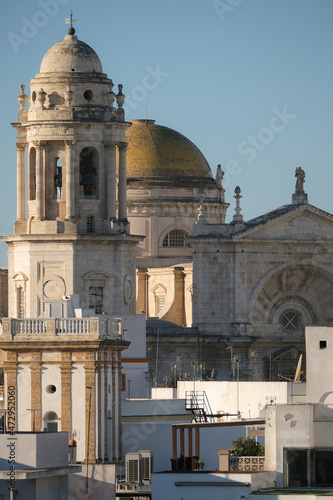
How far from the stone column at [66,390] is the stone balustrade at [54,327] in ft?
3.45

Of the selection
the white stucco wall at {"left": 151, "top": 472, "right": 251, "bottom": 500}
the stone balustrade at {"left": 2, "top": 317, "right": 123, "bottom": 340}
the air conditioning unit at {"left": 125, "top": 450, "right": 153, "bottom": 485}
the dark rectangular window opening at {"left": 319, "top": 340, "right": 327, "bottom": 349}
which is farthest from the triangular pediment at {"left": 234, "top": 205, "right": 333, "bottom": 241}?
the white stucco wall at {"left": 151, "top": 472, "right": 251, "bottom": 500}

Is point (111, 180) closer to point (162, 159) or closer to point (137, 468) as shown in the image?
point (162, 159)

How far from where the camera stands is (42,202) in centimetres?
A: 13062

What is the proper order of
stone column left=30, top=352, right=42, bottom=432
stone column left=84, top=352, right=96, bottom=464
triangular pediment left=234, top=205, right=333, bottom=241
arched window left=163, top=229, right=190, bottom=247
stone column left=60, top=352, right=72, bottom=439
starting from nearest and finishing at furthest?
stone column left=84, top=352, right=96, bottom=464, stone column left=60, top=352, right=72, bottom=439, stone column left=30, top=352, right=42, bottom=432, triangular pediment left=234, top=205, right=333, bottom=241, arched window left=163, top=229, right=190, bottom=247

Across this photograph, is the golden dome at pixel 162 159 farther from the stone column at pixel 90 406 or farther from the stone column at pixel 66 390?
the stone column at pixel 90 406

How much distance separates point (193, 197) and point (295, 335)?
20.2 meters

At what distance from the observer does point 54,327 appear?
89.6 m

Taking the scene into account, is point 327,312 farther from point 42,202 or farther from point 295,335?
point 42,202

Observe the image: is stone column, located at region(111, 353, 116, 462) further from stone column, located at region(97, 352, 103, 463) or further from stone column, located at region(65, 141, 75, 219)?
stone column, located at region(65, 141, 75, 219)

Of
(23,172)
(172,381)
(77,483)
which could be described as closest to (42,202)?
(23,172)

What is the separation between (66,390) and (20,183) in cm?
4470

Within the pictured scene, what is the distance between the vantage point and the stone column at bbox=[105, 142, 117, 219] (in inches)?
5177

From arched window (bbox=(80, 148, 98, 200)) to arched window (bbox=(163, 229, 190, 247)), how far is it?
25.1m

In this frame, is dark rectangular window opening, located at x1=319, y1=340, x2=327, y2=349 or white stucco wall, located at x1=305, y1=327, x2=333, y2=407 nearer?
white stucco wall, located at x1=305, y1=327, x2=333, y2=407
